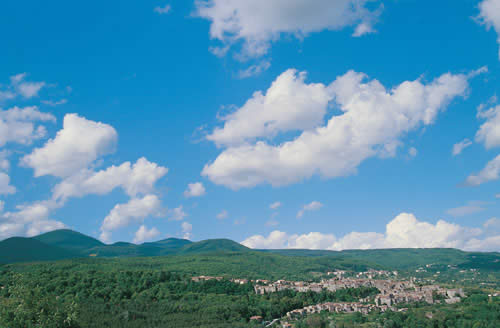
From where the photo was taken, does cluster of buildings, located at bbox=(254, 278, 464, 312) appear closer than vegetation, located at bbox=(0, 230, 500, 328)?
No

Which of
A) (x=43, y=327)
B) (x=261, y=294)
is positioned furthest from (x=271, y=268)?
(x=43, y=327)

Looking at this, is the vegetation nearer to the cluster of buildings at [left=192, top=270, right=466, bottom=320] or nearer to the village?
the village

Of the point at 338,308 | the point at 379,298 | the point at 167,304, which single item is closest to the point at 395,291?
the point at 379,298

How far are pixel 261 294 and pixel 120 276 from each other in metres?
42.5

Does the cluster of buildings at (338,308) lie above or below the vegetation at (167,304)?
below

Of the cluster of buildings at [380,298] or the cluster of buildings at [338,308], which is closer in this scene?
the cluster of buildings at [338,308]

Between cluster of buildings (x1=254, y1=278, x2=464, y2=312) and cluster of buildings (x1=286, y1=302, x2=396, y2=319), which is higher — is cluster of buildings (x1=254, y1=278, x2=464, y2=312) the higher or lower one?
the higher one

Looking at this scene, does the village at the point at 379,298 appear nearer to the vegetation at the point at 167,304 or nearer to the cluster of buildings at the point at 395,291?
the cluster of buildings at the point at 395,291

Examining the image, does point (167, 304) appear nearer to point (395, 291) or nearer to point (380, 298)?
point (380, 298)

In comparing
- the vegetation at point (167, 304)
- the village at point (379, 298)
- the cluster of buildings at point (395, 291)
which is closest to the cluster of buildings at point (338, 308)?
the village at point (379, 298)

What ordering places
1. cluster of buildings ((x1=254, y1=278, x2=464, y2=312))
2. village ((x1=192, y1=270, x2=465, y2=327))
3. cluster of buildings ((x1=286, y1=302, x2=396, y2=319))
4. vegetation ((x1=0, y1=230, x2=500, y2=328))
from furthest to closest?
cluster of buildings ((x1=254, y1=278, x2=464, y2=312))
village ((x1=192, y1=270, x2=465, y2=327))
cluster of buildings ((x1=286, y1=302, x2=396, y2=319))
vegetation ((x1=0, y1=230, x2=500, y2=328))

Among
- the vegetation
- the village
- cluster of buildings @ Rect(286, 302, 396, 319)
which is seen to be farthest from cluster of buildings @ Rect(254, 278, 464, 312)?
cluster of buildings @ Rect(286, 302, 396, 319)

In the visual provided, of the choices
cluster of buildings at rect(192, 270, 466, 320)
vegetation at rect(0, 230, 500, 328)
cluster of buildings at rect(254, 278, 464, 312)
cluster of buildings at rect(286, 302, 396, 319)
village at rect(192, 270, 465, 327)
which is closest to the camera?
vegetation at rect(0, 230, 500, 328)

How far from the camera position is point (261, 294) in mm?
106500
